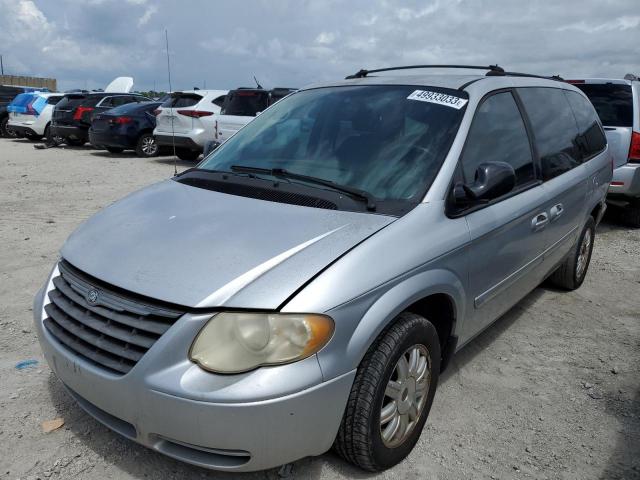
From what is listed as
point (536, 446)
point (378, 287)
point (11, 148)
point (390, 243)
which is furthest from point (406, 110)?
point (11, 148)

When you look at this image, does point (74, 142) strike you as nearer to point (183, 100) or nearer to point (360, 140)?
point (183, 100)

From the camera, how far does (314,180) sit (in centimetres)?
287

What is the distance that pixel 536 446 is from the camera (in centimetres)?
277

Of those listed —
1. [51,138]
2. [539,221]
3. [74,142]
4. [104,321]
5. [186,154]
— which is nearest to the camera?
[104,321]

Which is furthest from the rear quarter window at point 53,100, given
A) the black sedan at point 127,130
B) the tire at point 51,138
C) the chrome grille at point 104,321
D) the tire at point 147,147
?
the chrome grille at point 104,321

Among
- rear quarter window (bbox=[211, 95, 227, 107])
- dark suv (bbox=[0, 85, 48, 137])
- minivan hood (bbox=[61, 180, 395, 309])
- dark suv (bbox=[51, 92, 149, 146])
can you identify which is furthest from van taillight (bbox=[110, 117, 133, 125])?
minivan hood (bbox=[61, 180, 395, 309])

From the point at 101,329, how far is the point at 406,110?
6.35ft

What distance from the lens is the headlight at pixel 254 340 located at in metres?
1.98

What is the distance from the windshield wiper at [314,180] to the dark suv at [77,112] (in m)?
14.3

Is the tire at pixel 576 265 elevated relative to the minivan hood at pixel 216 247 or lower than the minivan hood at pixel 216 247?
lower

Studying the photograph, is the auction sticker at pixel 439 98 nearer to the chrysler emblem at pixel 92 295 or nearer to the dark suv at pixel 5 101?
the chrysler emblem at pixel 92 295

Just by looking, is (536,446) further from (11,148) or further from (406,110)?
(11,148)

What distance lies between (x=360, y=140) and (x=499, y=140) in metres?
0.87

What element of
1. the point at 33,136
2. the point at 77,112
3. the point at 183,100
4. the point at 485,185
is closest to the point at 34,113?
the point at 33,136
